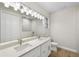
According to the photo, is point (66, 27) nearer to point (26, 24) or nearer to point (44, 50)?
point (44, 50)

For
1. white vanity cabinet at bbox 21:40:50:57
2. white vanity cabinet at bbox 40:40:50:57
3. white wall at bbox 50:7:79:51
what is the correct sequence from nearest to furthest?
white vanity cabinet at bbox 21:40:50:57 < white vanity cabinet at bbox 40:40:50:57 < white wall at bbox 50:7:79:51

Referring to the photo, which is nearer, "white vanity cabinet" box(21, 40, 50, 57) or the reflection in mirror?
"white vanity cabinet" box(21, 40, 50, 57)

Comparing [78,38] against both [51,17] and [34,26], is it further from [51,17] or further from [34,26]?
[34,26]

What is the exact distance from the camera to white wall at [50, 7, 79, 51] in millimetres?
3189

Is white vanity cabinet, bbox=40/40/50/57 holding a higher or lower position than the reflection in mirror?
lower

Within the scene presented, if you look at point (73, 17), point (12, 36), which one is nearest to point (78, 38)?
point (73, 17)

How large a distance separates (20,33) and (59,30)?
258 cm

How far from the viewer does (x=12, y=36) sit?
67.3 inches

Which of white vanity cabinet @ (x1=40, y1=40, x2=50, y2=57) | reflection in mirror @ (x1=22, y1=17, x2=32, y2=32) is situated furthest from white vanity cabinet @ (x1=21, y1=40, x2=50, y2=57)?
reflection in mirror @ (x1=22, y1=17, x2=32, y2=32)

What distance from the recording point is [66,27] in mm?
3547

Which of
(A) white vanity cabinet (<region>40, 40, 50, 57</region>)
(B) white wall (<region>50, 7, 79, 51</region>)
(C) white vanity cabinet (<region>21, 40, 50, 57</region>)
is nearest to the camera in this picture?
(C) white vanity cabinet (<region>21, 40, 50, 57</region>)

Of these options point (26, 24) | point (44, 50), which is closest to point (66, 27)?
point (44, 50)

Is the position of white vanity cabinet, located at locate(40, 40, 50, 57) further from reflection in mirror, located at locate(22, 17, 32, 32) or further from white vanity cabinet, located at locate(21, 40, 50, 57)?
reflection in mirror, located at locate(22, 17, 32, 32)

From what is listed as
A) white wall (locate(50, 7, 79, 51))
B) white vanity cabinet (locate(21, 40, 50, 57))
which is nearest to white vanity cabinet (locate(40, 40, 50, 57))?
Answer: white vanity cabinet (locate(21, 40, 50, 57))
